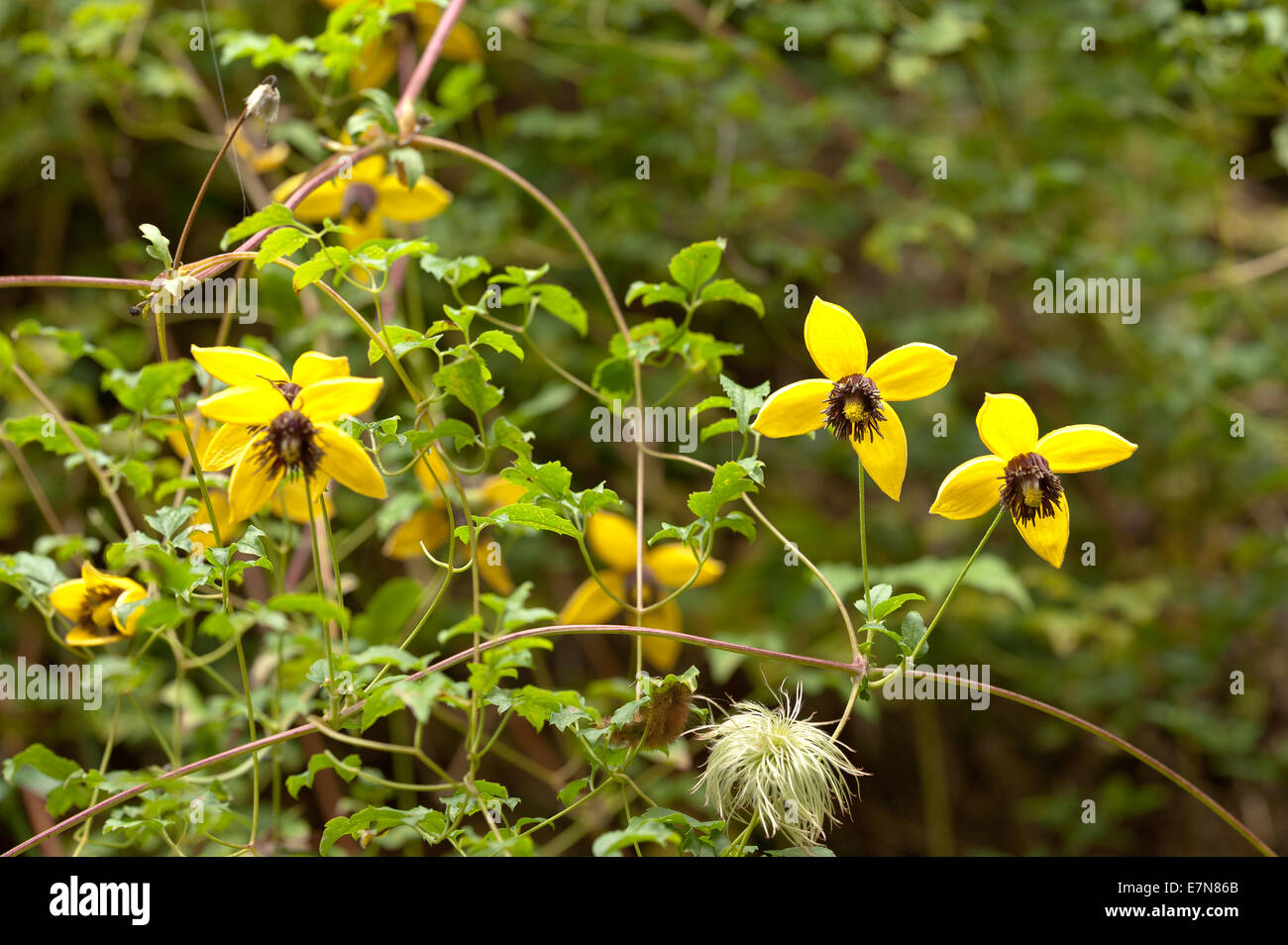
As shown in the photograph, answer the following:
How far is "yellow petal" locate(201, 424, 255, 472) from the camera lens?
0.68m

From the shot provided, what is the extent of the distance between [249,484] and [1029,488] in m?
0.53

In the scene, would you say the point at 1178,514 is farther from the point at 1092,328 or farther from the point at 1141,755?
the point at 1141,755

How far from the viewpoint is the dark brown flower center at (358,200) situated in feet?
2.90

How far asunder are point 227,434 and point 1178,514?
5.21 ft

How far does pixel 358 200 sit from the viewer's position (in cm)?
88

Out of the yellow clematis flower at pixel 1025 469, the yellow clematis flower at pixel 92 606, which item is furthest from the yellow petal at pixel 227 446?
the yellow clematis flower at pixel 1025 469

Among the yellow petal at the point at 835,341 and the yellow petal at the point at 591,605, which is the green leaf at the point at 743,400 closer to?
the yellow petal at the point at 835,341

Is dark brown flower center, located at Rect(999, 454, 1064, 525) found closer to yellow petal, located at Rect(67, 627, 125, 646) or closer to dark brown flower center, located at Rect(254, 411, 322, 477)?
dark brown flower center, located at Rect(254, 411, 322, 477)

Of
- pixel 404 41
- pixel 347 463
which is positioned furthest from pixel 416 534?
pixel 404 41

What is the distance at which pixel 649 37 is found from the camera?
1.53 metres

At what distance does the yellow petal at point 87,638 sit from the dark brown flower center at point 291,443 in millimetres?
268

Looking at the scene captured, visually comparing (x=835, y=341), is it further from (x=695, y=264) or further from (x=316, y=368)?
(x=316, y=368)

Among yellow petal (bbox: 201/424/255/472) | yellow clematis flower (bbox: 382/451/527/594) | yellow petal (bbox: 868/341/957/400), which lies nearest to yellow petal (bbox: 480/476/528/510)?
yellow clematis flower (bbox: 382/451/527/594)

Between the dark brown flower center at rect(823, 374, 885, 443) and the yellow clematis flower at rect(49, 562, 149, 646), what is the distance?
0.54 metres
